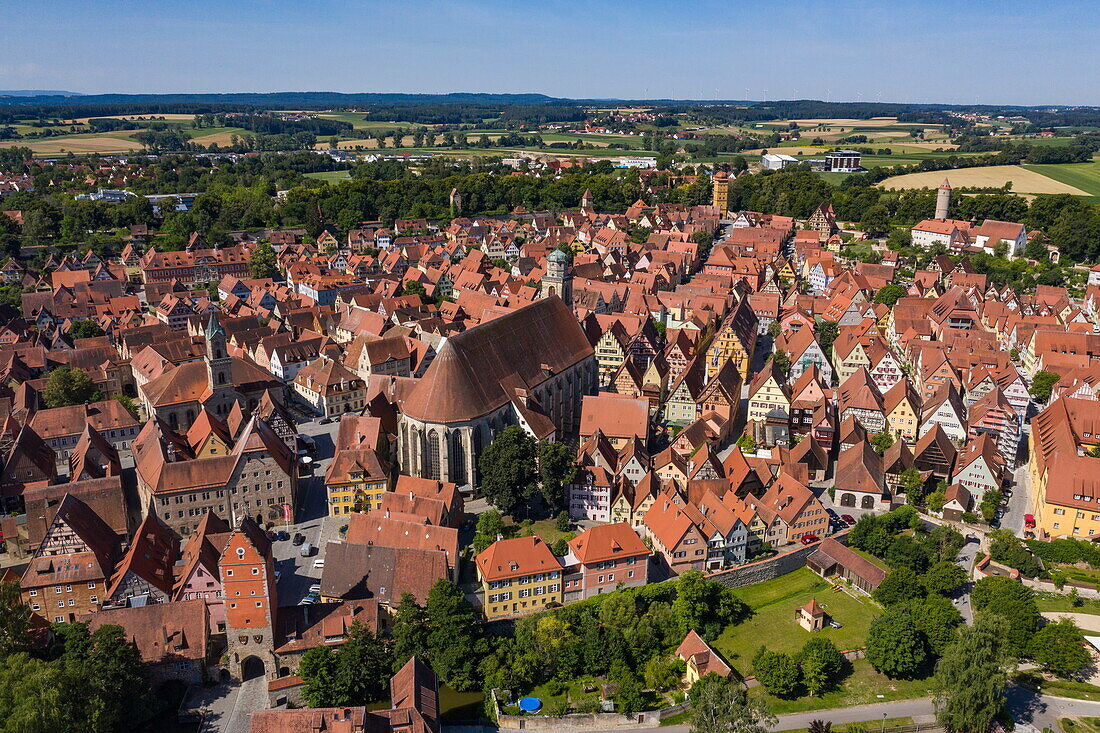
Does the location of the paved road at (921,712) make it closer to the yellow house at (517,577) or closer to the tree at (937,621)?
the tree at (937,621)

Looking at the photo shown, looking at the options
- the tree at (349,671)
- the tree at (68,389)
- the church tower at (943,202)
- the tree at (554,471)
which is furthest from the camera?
the church tower at (943,202)


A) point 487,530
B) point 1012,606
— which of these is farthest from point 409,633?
point 1012,606

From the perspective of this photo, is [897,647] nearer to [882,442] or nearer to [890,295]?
[882,442]

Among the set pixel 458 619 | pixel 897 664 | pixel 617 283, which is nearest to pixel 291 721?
pixel 458 619

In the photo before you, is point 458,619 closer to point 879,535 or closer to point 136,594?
point 136,594

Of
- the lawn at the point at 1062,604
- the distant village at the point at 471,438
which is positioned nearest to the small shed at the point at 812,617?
the distant village at the point at 471,438

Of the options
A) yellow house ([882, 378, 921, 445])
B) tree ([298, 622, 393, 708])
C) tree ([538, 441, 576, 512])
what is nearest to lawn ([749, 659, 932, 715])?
tree ([538, 441, 576, 512])

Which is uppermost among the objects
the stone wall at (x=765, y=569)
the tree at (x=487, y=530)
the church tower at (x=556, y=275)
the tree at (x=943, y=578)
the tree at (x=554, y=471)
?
the church tower at (x=556, y=275)

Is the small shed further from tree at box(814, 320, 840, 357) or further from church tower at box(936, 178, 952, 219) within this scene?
church tower at box(936, 178, 952, 219)
